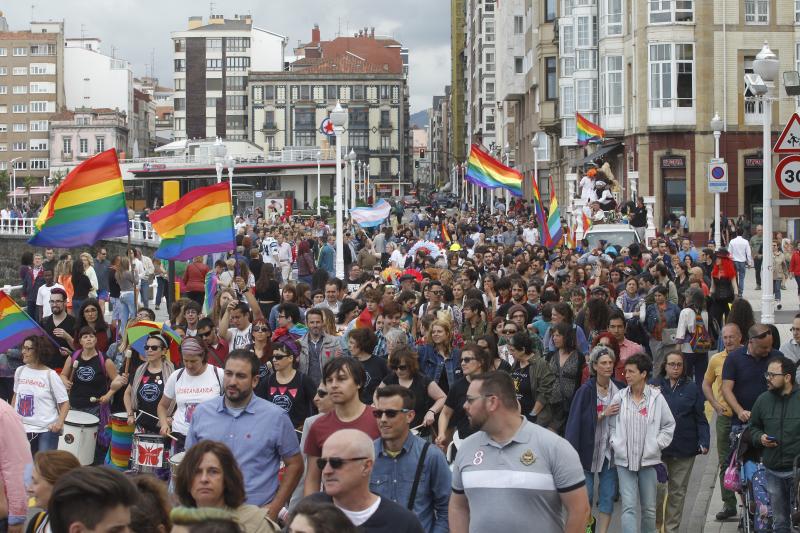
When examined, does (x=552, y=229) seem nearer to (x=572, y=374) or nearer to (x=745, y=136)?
(x=572, y=374)

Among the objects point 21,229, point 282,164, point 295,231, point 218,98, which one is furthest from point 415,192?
point 295,231

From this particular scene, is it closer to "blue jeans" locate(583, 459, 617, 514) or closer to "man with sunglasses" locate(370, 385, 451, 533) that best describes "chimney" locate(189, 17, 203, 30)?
"blue jeans" locate(583, 459, 617, 514)

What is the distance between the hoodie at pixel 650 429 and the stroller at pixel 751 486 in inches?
19.0

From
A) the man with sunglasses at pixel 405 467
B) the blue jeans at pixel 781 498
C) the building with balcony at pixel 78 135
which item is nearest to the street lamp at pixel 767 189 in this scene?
the blue jeans at pixel 781 498

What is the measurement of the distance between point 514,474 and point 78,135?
12957 centimetres

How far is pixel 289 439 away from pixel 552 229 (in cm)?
1990

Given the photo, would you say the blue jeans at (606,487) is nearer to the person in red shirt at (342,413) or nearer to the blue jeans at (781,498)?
the blue jeans at (781,498)

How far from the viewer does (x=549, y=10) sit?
6781 cm

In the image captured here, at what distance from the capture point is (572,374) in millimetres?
11289

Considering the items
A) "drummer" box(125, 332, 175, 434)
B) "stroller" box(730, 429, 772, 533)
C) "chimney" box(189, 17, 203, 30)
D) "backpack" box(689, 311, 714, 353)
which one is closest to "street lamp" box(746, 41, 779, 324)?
"backpack" box(689, 311, 714, 353)

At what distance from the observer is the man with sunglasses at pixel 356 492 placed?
5.69 m

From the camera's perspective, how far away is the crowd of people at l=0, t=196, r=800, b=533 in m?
6.15

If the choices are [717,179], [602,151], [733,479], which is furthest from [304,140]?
[733,479]

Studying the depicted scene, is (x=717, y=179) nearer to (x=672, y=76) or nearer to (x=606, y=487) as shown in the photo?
(x=672, y=76)
